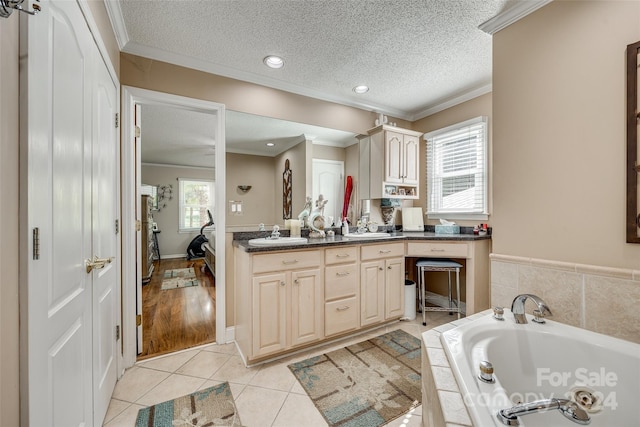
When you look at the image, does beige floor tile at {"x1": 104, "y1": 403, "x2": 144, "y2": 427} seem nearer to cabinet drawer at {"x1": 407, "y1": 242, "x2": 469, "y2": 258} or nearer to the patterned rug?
cabinet drawer at {"x1": 407, "y1": 242, "x2": 469, "y2": 258}

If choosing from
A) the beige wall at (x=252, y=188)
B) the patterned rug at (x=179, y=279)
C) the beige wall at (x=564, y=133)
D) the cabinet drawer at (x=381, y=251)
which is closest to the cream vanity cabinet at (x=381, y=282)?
the cabinet drawer at (x=381, y=251)

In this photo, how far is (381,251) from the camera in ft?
8.25

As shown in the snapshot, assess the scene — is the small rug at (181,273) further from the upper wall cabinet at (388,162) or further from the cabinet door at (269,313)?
the upper wall cabinet at (388,162)

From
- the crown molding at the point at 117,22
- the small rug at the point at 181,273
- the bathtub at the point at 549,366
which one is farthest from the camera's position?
the small rug at the point at 181,273

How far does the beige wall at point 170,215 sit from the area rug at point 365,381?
221 inches

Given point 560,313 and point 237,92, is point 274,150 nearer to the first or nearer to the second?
point 237,92

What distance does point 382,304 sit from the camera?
8.31ft

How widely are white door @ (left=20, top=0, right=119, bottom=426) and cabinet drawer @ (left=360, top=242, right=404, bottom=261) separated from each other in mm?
1883

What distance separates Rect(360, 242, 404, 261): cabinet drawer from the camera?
2.42 metres

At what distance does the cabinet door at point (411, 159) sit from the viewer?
3199 millimetres

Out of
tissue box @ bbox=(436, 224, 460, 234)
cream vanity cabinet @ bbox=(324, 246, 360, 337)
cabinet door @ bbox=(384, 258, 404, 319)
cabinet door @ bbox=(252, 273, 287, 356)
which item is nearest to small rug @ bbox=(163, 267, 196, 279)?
cabinet door @ bbox=(252, 273, 287, 356)

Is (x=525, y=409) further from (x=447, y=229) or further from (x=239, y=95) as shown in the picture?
(x=239, y=95)

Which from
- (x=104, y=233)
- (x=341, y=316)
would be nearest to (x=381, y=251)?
(x=341, y=316)

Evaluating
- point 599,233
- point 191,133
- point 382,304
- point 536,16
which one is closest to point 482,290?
point 382,304
